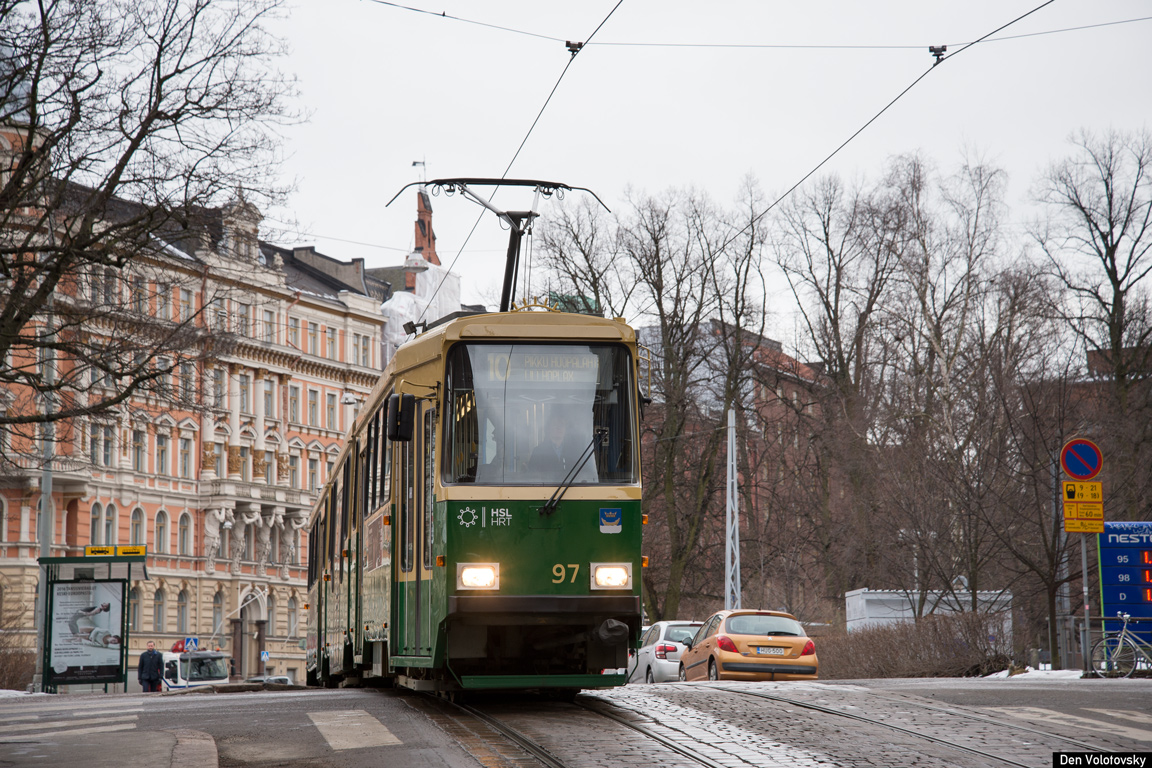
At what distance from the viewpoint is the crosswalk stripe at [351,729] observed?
11023 mm

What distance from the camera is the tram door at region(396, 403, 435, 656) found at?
44.4 ft

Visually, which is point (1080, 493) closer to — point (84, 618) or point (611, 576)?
point (611, 576)

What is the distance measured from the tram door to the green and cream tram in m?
0.03

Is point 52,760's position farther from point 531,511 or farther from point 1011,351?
point 1011,351

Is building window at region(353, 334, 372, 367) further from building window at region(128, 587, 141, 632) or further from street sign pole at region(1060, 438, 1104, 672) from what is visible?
street sign pole at region(1060, 438, 1104, 672)

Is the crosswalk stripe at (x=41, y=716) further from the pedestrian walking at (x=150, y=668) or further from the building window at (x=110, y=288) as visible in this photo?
the pedestrian walking at (x=150, y=668)

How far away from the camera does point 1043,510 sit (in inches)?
1147

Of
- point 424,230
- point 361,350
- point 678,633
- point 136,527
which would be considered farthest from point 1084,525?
point 424,230

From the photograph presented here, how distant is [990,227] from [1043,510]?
20046mm

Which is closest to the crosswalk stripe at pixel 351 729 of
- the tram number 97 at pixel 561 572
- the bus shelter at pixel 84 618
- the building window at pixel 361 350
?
the tram number 97 at pixel 561 572

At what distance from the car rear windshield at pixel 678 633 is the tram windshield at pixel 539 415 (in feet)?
51.4

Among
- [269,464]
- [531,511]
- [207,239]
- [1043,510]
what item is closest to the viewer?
[531,511]

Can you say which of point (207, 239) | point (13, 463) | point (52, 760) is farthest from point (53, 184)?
point (52, 760)

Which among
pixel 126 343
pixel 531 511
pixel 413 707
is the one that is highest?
pixel 126 343
